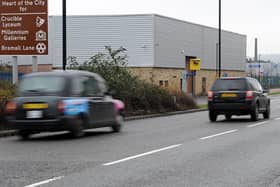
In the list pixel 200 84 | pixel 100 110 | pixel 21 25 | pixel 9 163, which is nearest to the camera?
pixel 9 163

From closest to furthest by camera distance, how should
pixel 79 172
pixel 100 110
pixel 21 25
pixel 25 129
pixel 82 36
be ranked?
pixel 79 172
pixel 25 129
pixel 100 110
pixel 21 25
pixel 82 36

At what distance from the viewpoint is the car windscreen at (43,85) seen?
1717 cm

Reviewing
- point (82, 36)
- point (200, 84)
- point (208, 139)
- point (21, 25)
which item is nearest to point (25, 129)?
point (208, 139)

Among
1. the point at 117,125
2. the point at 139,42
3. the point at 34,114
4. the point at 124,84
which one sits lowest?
the point at 117,125

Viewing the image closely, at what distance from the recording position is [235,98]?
83.3 feet

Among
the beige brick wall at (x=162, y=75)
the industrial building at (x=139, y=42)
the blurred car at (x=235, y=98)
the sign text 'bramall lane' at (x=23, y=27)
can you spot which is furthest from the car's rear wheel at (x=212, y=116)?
the industrial building at (x=139, y=42)

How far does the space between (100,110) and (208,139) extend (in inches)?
124

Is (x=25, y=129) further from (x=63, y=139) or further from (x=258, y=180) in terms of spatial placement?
(x=258, y=180)

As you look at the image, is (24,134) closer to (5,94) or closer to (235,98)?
(5,94)

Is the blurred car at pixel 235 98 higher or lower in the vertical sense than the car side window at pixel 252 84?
lower

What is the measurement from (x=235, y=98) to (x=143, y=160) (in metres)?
13.6

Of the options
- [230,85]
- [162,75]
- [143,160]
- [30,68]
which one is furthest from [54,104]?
[30,68]

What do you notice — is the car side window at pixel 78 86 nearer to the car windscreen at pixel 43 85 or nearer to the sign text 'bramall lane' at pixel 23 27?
the car windscreen at pixel 43 85

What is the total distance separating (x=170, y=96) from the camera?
112ft
